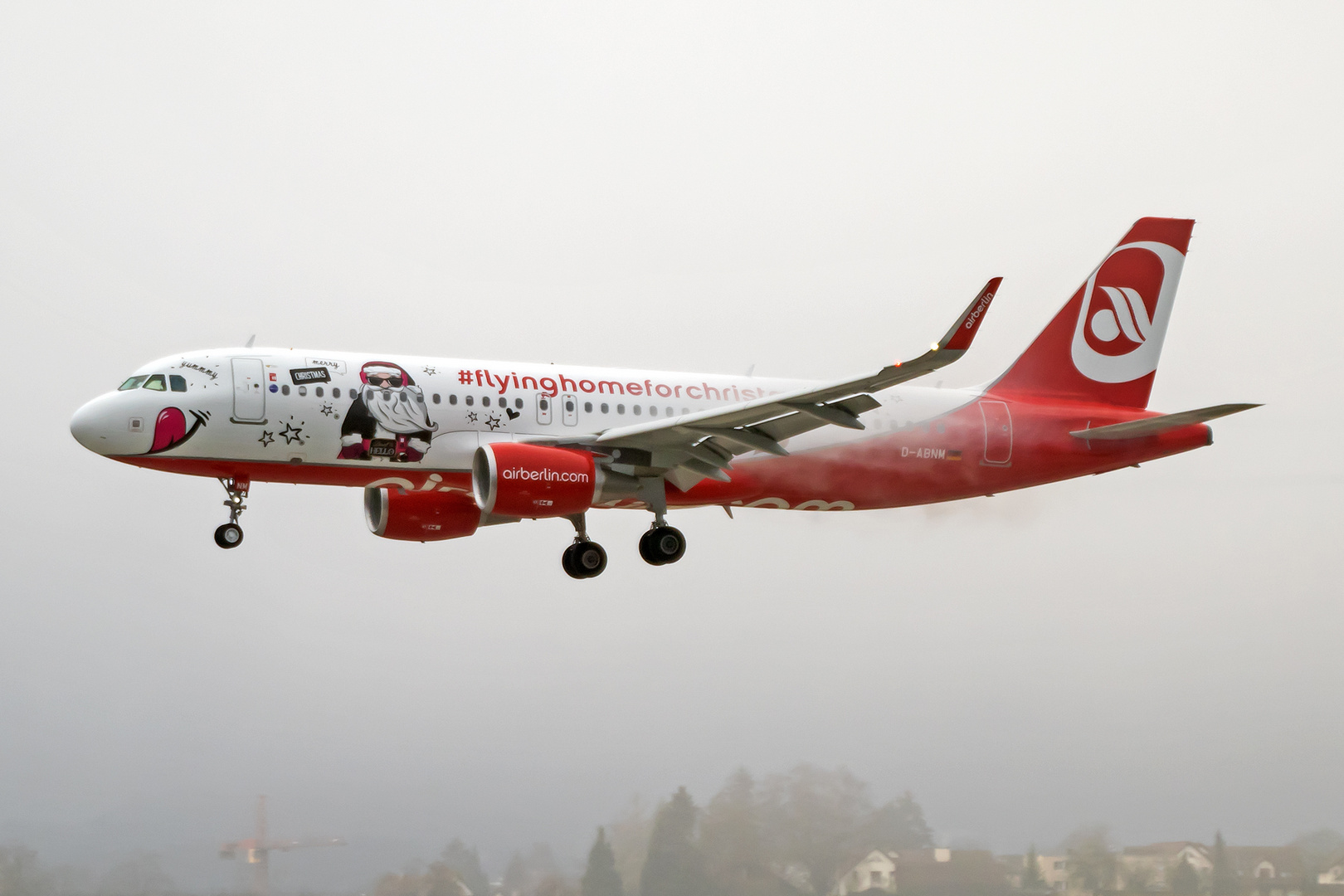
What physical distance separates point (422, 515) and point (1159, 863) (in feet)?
58.1

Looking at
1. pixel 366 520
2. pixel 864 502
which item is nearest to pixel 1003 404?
pixel 864 502

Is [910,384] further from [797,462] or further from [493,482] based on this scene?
[493,482]

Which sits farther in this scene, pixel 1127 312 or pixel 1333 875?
pixel 1127 312

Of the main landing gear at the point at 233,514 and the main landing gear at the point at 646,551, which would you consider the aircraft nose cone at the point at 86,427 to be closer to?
the main landing gear at the point at 233,514

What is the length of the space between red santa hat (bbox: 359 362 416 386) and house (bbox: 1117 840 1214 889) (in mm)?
18718

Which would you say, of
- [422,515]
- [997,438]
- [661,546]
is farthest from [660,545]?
[997,438]

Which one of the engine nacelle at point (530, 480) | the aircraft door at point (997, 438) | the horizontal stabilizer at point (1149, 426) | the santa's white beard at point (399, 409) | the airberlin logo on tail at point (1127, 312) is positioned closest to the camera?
the engine nacelle at point (530, 480)

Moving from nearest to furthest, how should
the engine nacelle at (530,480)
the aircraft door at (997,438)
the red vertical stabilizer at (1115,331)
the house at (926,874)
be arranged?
1. the engine nacelle at (530,480)
2. the aircraft door at (997,438)
3. the house at (926,874)
4. the red vertical stabilizer at (1115,331)

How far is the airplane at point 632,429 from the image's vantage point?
22391 mm

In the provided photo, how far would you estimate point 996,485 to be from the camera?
27.4 metres

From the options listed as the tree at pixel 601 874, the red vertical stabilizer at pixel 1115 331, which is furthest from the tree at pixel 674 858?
the red vertical stabilizer at pixel 1115 331

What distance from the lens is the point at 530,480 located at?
73.7 ft

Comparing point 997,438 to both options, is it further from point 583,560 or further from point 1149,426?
point 583,560

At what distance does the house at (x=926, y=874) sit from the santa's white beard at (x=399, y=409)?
1376 cm
